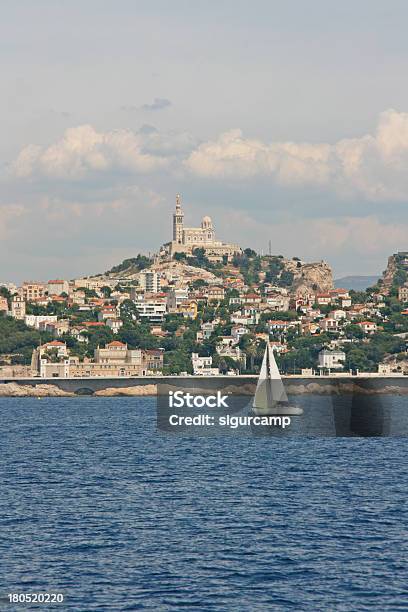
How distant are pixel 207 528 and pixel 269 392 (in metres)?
64.2

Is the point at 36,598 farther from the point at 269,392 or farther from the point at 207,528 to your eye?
the point at 269,392

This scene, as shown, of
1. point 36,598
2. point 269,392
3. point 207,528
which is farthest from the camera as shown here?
point 269,392

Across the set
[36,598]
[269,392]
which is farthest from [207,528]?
[269,392]

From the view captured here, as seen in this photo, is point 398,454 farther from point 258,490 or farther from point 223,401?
point 223,401

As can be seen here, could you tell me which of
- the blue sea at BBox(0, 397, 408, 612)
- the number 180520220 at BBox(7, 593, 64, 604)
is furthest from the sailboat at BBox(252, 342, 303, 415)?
the number 180520220 at BBox(7, 593, 64, 604)

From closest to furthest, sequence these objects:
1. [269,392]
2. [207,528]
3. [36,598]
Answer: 1. [36,598]
2. [207,528]
3. [269,392]

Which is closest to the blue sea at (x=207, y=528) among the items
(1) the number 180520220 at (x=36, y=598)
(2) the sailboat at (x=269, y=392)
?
(1) the number 180520220 at (x=36, y=598)

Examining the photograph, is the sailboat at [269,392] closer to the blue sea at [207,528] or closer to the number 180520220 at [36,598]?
the blue sea at [207,528]

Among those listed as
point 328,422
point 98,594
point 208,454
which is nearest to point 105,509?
point 98,594

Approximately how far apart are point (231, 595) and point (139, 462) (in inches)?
1574

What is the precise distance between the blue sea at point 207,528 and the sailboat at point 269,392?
81.2 ft

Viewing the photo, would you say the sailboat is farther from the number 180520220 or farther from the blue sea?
the number 180520220

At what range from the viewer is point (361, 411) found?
16438cm

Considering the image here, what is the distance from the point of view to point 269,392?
11594cm
